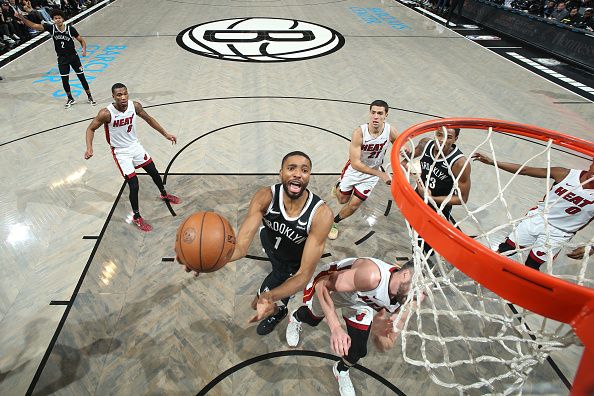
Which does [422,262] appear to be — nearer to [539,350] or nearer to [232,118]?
[539,350]

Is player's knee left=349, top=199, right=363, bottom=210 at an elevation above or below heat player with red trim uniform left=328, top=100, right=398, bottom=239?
below

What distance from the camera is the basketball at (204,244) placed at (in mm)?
2258

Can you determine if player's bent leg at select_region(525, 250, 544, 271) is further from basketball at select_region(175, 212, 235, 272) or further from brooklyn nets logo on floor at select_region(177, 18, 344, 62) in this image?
brooklyn nets logo on floor at select_region(177, 18, 344, 62)

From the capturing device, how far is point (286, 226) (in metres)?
2.67

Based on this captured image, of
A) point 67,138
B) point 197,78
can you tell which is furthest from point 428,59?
point 67,138

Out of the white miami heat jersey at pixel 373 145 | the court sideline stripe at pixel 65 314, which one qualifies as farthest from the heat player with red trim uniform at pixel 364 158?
the court sideline stripe at pixel 65 314

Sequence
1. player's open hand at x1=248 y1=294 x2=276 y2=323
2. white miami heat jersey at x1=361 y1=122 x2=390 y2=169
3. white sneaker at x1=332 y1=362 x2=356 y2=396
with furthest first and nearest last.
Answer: white miami heat jersey at x1=361 y1=122 x2=390 y2=169 → white sneaker at x1=332 y1=362 x2=356 y2=396 → player's open hand at x1=248 y1=294 x2=276 y2=323

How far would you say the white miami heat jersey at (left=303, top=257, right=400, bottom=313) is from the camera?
7.89ft

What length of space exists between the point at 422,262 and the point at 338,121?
4.84 metres

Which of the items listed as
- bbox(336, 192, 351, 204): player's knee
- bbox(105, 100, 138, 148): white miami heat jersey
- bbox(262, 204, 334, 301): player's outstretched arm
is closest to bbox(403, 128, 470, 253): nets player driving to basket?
bbox(336, 192, 351, 204): player's knee

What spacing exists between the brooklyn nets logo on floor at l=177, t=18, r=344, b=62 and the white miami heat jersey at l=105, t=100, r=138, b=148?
6.06 meters

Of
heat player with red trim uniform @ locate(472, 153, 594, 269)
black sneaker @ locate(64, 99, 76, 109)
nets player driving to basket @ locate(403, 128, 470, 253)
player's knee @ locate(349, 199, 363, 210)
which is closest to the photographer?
heat player with red trim uniform @ locate(472, 153, 594, 269)

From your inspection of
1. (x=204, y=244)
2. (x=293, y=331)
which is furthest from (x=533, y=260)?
(x=204, y=244)

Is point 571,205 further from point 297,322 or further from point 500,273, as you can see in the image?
point 297,322
